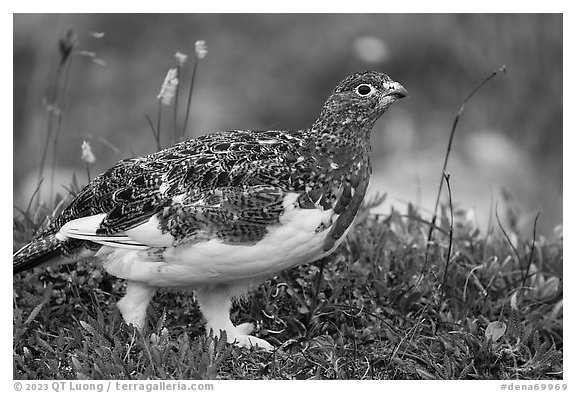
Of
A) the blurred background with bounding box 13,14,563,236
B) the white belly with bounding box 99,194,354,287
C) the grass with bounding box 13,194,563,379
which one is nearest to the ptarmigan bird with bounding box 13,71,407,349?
the white belly with bounding box 99,194,354,287

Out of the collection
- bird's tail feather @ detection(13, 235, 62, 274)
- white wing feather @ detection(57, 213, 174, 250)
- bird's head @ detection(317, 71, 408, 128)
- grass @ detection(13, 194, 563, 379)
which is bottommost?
grass @ detection(13, 194, 563, 379)

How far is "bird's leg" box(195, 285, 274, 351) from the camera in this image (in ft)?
12.6

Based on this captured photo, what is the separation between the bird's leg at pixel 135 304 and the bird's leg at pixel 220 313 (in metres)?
0.25

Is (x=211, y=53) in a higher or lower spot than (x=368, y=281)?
higher

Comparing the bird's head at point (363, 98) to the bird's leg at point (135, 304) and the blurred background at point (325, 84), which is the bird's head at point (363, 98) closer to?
the bird's leg at point (135, 304)

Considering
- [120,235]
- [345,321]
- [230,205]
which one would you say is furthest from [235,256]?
[345,321]

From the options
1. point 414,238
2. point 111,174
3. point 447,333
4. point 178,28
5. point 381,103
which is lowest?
point 447,333

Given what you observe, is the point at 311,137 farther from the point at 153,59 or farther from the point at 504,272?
the point at 153,59

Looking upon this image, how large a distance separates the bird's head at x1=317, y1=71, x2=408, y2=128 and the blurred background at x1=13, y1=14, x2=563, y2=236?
11.7 ft

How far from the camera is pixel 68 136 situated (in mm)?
7465

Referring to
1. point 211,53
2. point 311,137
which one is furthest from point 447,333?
point 211,53

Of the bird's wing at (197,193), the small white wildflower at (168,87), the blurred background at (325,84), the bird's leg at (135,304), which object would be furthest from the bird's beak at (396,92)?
the blurred background at (325,84)

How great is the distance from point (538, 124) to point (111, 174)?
16.3 ft

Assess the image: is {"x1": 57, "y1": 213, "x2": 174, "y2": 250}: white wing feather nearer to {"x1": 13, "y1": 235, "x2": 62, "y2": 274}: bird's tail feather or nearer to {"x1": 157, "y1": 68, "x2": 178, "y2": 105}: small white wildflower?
{"x1": 13, "y1": 235, "x2": 62, "y2": 274}: bird's tail feather
